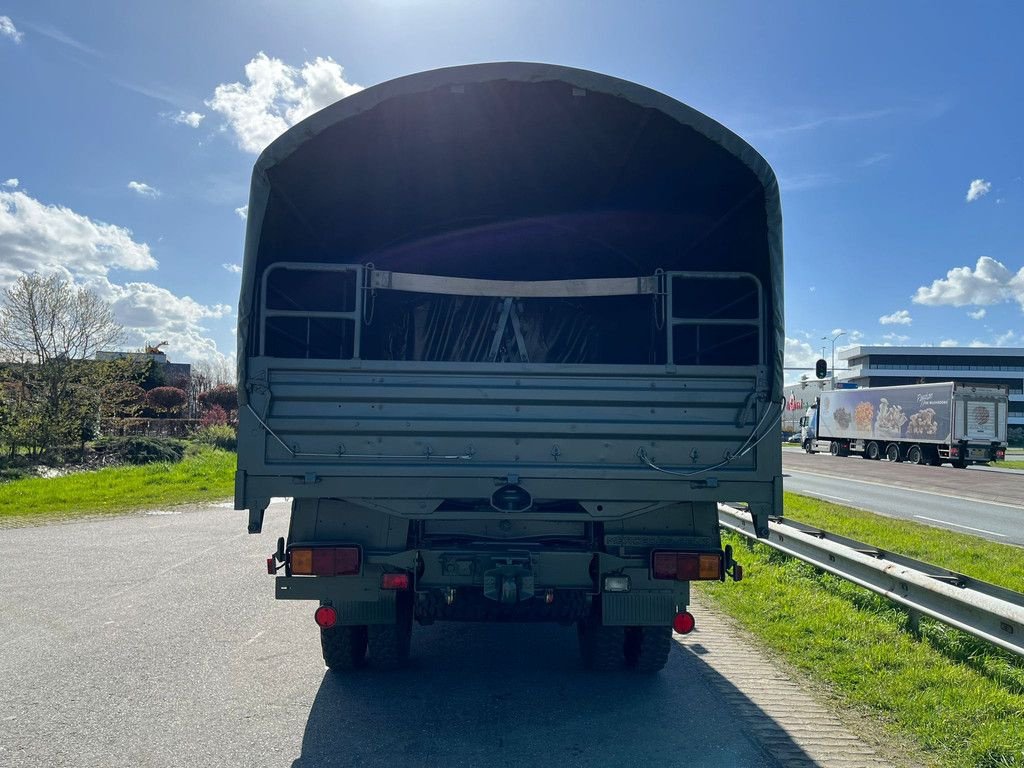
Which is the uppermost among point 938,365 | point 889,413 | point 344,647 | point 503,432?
point 938,365

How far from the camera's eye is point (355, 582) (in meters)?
4.14

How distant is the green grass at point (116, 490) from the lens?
1424 cm

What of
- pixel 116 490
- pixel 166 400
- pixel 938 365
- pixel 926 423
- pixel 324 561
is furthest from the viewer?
pixel 938 365

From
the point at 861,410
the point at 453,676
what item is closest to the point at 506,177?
the point at 453,676

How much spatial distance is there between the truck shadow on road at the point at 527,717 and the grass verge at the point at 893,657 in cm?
71

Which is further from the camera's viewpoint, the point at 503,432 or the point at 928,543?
the point at 928,543

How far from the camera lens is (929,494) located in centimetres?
1905

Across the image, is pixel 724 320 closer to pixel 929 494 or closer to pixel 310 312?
pixel 310 312

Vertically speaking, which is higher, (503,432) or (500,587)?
(503,432)

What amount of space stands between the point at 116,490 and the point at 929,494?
19.6 metres

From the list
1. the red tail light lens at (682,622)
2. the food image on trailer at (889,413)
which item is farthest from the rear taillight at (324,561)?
the food image on trailer at (889,413)

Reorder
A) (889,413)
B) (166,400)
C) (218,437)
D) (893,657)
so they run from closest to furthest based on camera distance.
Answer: (893,657) < (218,437) < (889,413) < (166,400)

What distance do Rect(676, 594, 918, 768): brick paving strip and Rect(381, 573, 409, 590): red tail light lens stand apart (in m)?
2.02

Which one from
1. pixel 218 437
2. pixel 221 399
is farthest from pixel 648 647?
pixel 221 399
